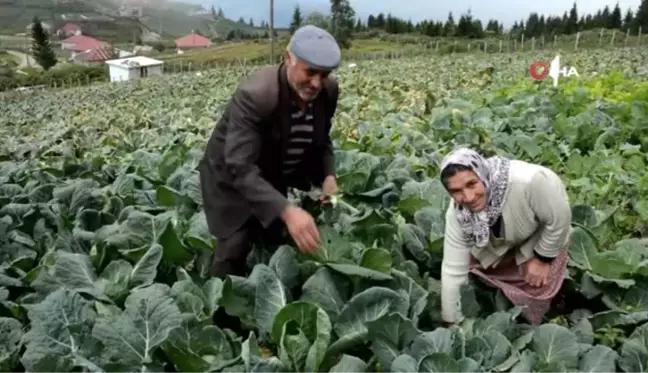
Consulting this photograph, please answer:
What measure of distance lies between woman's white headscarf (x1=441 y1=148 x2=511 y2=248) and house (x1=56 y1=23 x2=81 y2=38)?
148874 millimetres

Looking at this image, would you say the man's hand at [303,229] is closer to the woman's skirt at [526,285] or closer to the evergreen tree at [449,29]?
the woman's skirt at [526,285]

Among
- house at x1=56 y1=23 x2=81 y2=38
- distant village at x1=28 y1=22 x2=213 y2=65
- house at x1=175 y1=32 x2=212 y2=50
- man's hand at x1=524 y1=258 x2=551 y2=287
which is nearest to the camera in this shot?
man's hand at x1=524 y1=258 x2=551 y2=287

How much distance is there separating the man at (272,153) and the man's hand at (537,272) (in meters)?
0.79

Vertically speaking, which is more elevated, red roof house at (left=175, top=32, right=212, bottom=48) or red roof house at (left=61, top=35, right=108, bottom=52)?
red roof house at (left=175, top=32, right=212, bottom=48)

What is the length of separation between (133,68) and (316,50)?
38111 millimetres

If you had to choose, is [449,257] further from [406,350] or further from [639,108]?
[639,108]

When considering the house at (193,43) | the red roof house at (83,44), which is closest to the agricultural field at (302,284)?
the house at (193,43)

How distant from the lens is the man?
2529 millimetres

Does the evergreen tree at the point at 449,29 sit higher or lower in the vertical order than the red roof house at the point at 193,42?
higher

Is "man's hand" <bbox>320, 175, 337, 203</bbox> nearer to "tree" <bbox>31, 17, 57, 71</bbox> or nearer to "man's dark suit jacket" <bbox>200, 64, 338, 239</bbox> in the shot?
"man's dark suit jacket" <bbox>200, 64, 338, 239</bbox>

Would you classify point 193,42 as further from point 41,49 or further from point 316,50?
point 316,50

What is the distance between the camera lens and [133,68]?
38688mm

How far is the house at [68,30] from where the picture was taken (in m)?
144

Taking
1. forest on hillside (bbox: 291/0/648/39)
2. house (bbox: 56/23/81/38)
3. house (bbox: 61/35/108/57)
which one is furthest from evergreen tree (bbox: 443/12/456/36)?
house (bbox: 56/23/81/38)
